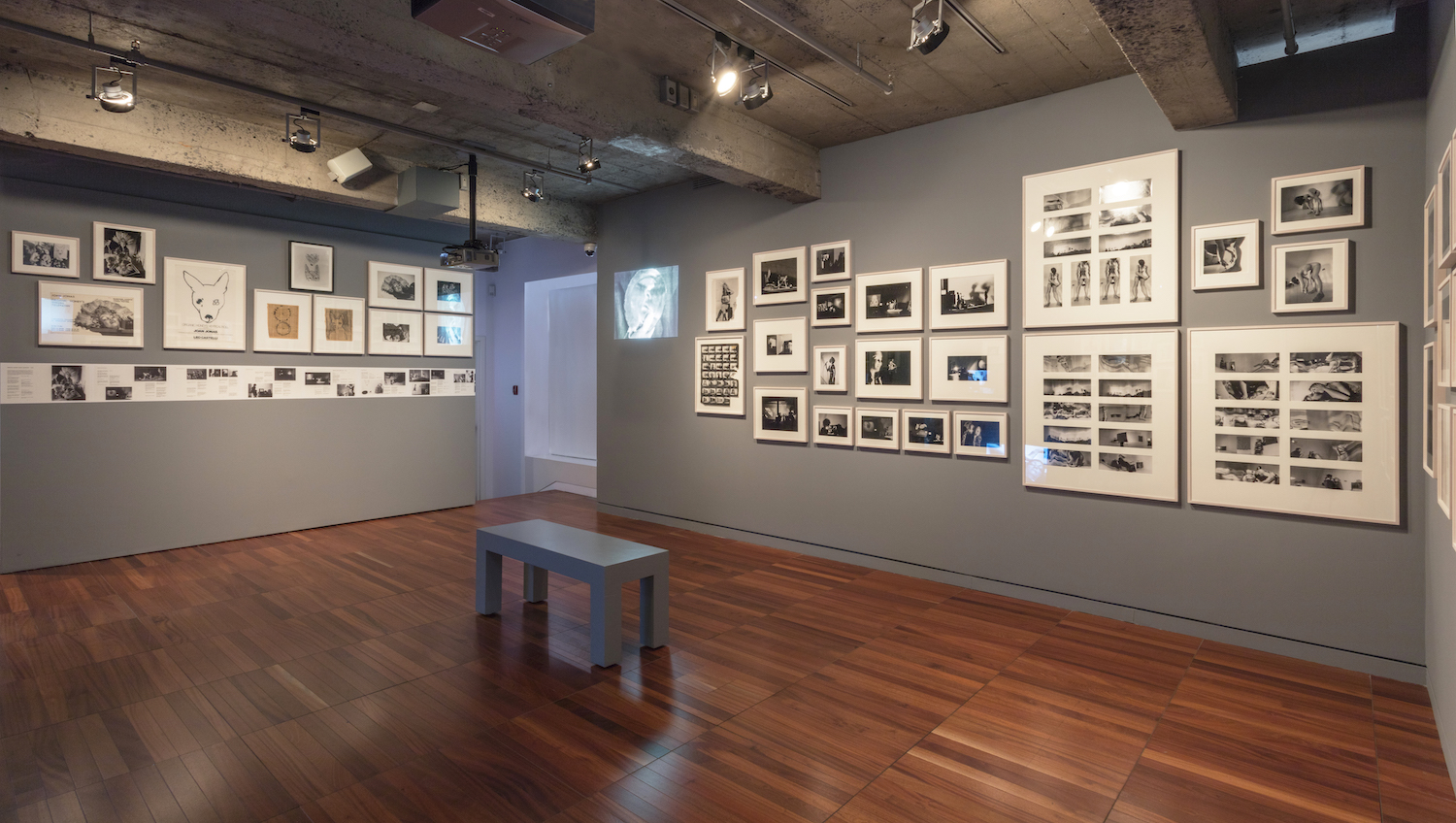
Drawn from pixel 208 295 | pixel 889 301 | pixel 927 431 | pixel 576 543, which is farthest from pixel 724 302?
pixel 208 295

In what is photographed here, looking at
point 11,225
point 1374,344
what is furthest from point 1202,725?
point 11,225

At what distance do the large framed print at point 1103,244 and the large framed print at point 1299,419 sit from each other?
0.42m

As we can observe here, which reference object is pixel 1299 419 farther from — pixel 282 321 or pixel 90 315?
pixel 90 315

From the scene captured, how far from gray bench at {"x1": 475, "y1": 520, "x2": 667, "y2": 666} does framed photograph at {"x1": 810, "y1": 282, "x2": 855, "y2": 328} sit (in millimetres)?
2769

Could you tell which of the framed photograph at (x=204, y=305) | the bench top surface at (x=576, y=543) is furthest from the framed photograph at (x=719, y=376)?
the framed photograph at (x=204, y=305)

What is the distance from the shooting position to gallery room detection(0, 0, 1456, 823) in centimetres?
295

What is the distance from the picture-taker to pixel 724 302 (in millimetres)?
6898

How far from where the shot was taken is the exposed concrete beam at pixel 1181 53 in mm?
3010

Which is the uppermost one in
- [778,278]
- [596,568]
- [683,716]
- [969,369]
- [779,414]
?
[778,278]

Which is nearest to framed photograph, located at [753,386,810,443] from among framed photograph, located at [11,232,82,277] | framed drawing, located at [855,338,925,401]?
framed drawing, located at [855,338,925,401]

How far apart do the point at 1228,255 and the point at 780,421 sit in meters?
3.52

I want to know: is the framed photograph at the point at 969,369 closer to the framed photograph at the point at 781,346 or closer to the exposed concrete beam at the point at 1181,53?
the framed photograph at the point at 781,346

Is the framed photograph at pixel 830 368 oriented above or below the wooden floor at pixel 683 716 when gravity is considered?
above

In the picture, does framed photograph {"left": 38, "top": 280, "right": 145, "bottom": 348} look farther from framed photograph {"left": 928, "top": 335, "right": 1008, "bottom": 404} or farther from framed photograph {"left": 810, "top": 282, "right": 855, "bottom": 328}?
framed photograph {"left": 928, "top": 335, "right": 1008, "bottom": 404}
